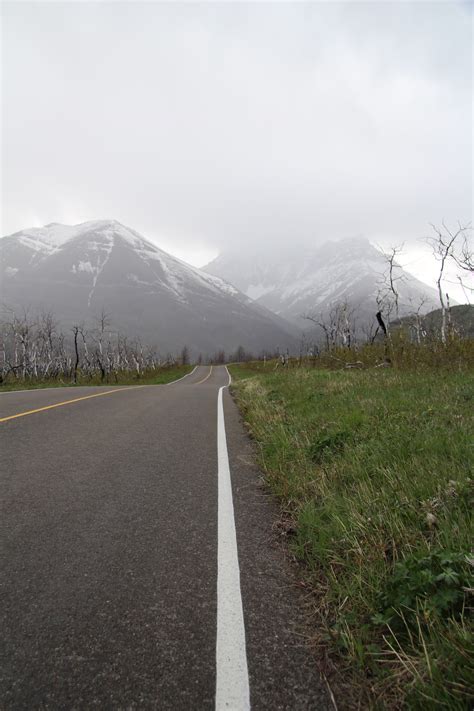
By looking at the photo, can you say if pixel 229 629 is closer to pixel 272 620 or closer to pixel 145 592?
pixel 272 620

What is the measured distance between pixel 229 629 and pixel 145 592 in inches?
25.4

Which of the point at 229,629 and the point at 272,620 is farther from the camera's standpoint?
the point at 272,620

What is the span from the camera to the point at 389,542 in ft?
8.37

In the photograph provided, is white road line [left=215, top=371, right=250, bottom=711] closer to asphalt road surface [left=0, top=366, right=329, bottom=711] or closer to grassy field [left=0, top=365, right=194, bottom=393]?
asphalt road surface [left=0, top=366, right=329, bottom=711]

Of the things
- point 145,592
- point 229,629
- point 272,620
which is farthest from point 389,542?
point 145,592

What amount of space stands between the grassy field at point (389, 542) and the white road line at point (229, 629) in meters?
0.43

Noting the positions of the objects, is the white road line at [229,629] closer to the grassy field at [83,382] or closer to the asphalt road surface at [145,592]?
the asphalt road surface at [145,592]

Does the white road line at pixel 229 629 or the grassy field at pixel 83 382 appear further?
the grassy field at pixel 83 382

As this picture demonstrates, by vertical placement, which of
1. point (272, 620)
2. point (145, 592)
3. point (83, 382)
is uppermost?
point (83, 382)

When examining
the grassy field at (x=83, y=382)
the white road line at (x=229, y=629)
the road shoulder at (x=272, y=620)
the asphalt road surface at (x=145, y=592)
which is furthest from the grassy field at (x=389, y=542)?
the grassy field at (x=83, y=382)

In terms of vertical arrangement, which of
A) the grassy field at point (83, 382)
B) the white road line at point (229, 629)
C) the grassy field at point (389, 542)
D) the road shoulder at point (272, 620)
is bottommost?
the road shoulder at point (272, 620)

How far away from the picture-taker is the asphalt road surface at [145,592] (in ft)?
5.64

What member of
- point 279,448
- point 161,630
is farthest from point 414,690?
point 279,448

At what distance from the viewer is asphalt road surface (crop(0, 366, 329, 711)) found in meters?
1.72
